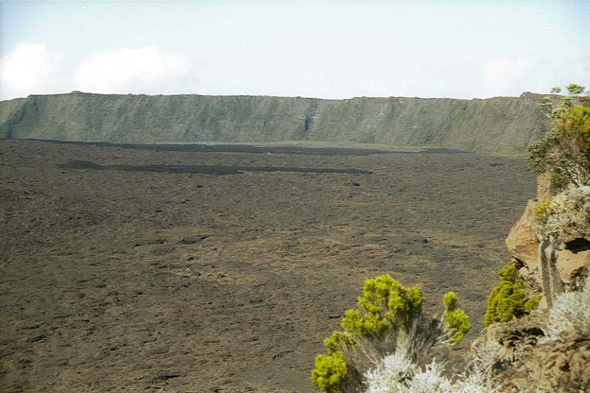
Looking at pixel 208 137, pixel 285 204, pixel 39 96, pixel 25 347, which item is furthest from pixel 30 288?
pixel 39 96

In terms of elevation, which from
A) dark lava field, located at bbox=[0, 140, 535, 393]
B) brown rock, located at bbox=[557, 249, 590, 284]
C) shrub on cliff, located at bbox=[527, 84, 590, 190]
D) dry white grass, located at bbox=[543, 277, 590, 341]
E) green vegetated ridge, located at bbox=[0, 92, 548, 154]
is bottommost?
dark lava field, located at bbox=[0, 140, 535, 393]

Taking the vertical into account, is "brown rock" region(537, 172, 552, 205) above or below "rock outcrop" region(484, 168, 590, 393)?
above

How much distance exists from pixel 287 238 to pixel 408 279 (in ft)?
24.0

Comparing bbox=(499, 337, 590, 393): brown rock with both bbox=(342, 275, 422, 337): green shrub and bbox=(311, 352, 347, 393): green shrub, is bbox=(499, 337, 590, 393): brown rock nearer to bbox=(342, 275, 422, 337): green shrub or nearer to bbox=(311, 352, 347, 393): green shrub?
bbox=(342, 275, 422, 337): green shrub

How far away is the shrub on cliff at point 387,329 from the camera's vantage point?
8.41m

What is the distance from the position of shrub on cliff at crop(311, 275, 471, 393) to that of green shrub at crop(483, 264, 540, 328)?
9.45 feet

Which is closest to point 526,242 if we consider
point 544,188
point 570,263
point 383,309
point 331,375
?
point 544,188

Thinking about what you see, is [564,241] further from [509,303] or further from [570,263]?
[509,303]

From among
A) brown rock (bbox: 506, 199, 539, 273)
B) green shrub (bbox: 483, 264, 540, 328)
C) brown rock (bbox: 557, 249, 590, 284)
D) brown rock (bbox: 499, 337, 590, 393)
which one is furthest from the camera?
brown rock (bbox: 506, 199, 539, 273)

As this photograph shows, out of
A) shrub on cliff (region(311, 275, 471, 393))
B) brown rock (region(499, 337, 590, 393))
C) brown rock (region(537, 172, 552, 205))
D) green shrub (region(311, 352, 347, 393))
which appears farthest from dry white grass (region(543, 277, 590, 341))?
brown rock (region(537, 172, 552, 205))

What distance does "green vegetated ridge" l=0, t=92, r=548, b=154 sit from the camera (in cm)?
8638

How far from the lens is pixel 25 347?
1348 cm

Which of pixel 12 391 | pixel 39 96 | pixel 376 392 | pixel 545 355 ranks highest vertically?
pixel 39 96

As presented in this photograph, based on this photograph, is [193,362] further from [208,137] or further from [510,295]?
[208,137]
